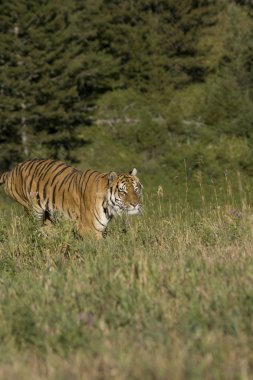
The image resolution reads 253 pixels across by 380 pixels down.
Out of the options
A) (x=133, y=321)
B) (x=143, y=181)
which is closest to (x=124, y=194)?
(x=133, y=321)

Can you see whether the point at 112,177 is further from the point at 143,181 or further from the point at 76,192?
the point at 143,181

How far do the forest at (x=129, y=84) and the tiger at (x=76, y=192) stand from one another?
332 inches

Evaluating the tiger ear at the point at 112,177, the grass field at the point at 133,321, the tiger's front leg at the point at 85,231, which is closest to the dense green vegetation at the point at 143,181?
the grass field at the point at 133,321

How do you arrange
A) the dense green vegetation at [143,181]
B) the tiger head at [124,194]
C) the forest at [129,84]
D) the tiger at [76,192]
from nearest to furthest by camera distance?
1. the dense green vegetation at [143,181]
2. the tiger head at [124,194]
3. the tiger at [76,192]
4. the forest at [129,84]

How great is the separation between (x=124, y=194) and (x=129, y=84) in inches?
842

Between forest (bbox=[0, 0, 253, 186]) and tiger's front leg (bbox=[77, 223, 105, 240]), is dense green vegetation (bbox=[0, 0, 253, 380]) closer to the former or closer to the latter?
forest (bbox=[0, 0, 253, 186])

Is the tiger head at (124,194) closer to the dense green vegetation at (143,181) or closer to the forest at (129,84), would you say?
the dense green vegetation at (143,181)

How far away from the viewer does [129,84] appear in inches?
1136

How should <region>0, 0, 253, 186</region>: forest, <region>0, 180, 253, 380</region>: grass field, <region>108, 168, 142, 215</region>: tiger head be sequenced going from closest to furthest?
<region>0, 180, 253, 380</region>: grass field, <region>108, 168, 142, 215</region>: tiger head, <region>0, 0, 253, 186</region>: forest

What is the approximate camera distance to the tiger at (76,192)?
26.0 feet

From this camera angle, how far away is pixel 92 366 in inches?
133

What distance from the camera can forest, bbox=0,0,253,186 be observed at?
73.6ft

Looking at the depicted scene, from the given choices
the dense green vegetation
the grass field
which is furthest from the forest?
the grass field

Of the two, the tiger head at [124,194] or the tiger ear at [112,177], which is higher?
the tiger ear at [112,177]
